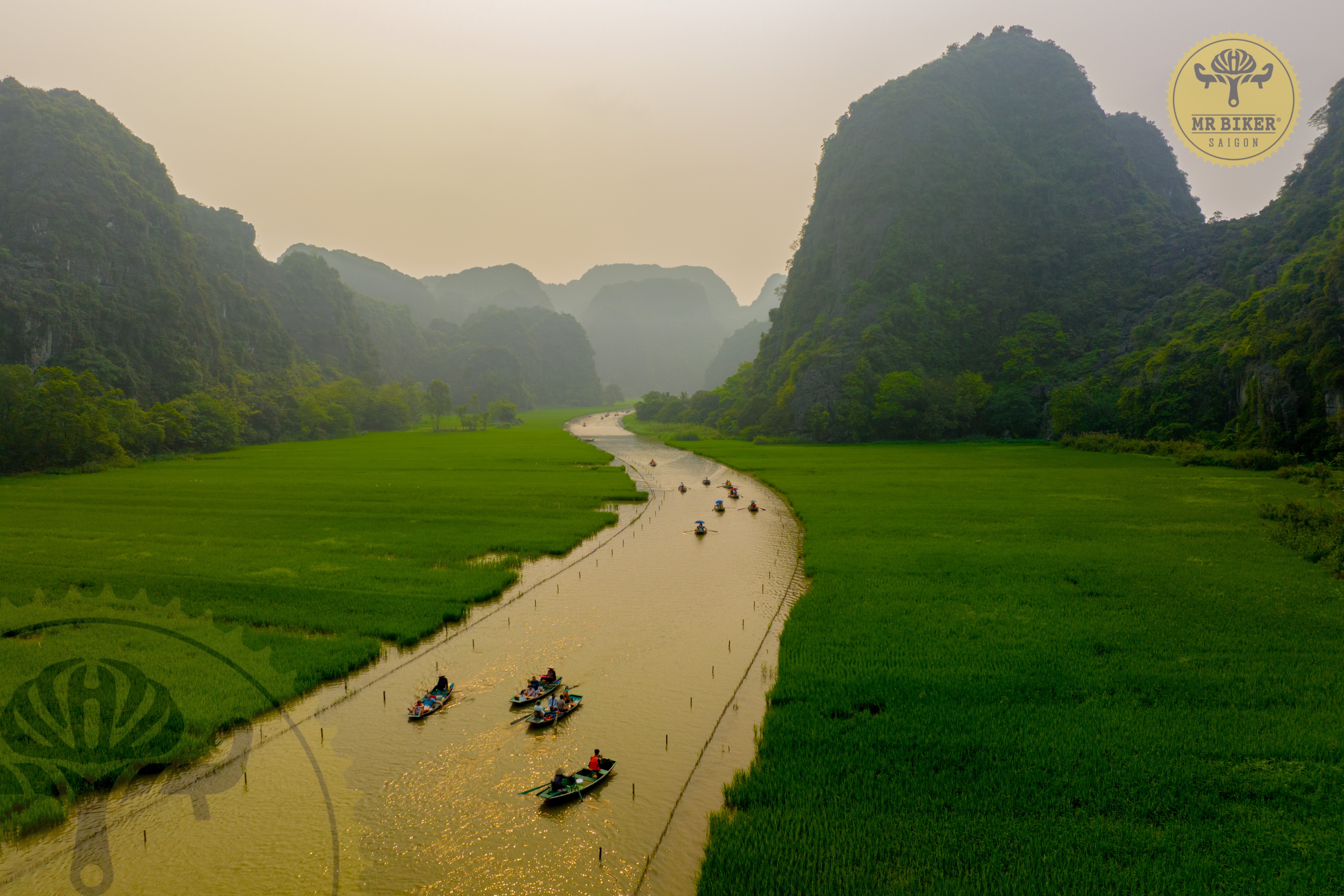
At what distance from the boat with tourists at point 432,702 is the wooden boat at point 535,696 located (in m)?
1.75

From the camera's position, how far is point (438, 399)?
166m

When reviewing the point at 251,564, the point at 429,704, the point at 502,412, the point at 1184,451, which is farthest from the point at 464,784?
the point at 502,412

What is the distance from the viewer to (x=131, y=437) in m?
76.1

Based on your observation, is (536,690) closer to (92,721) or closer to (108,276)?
(92,721)

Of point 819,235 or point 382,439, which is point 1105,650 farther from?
point 819,235

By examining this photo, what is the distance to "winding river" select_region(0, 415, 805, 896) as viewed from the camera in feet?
35.9

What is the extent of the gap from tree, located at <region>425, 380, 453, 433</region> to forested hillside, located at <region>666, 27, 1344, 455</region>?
62.5 meters

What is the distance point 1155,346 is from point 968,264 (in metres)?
46.2

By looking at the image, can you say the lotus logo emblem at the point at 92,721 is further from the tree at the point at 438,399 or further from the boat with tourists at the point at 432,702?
the tree at the point at 438,399

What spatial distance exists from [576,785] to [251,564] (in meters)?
23.8

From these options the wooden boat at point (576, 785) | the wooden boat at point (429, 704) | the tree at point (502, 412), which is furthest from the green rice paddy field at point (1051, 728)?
the tree at point (502, 412)

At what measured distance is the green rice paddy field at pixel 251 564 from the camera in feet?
59.5

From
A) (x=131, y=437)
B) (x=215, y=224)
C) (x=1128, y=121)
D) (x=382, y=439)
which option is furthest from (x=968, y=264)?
(x=215, y=224)

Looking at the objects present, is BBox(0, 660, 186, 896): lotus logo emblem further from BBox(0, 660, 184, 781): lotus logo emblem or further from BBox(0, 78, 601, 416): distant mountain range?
BBox(0, 78, 601, 416): distant mountain range
